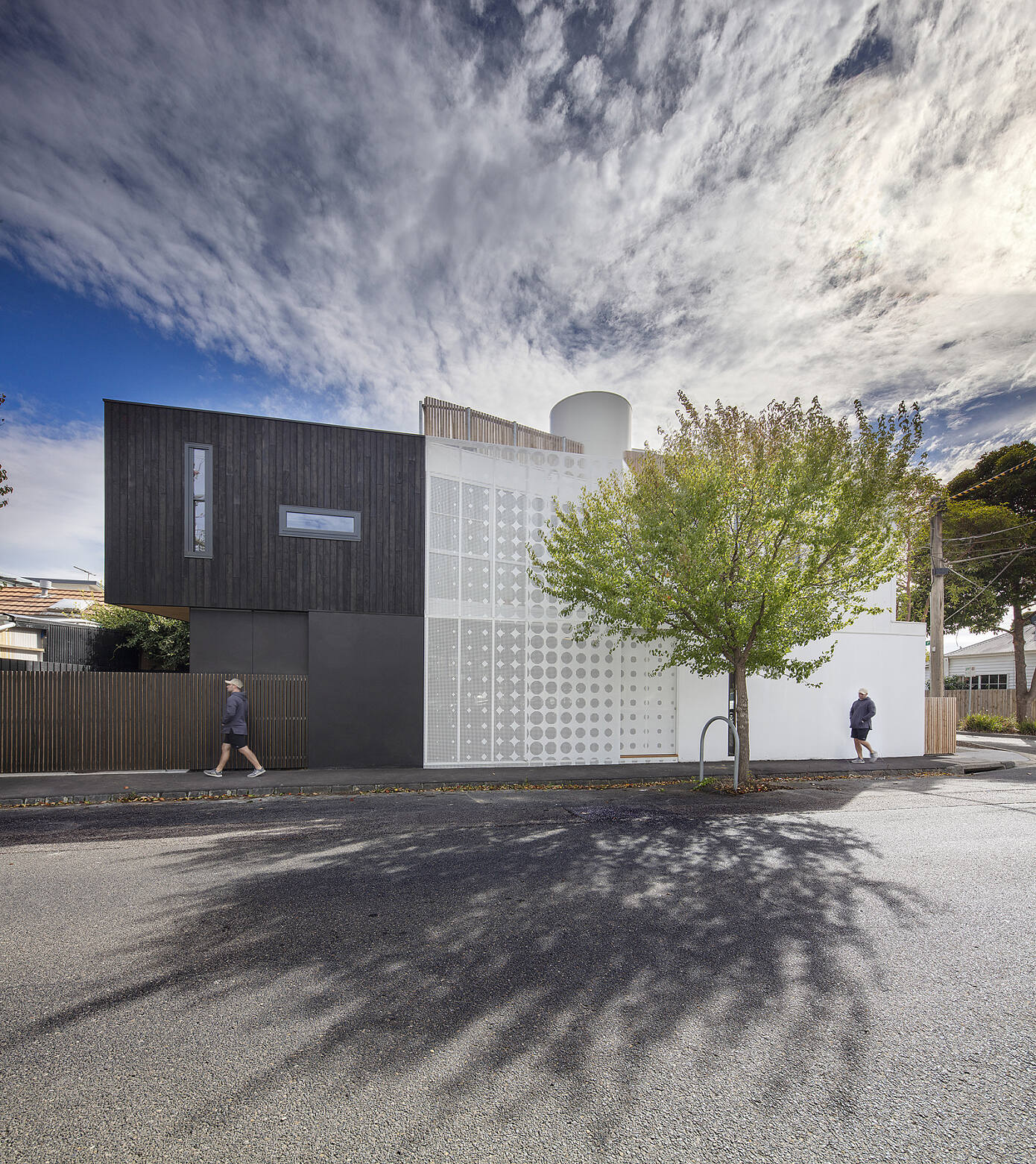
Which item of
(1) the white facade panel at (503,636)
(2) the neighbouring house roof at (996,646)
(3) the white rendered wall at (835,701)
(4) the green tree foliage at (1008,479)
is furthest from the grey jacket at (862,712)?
(2) the neighbouring house roof at (996,646)

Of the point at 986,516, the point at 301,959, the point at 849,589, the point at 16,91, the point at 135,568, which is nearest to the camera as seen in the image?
the point at 301,959

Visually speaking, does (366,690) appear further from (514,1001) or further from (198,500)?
(514,1001)

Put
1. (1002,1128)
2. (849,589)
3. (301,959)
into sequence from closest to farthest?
(1002,1128), (301,959), (849,589)

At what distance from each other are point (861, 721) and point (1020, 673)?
18146mm

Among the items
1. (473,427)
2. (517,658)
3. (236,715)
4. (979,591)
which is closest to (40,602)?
(236,715)

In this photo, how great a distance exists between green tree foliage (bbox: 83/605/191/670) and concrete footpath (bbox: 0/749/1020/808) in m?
8.08

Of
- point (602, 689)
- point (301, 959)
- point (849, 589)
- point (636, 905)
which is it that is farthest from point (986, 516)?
point (301, 959)

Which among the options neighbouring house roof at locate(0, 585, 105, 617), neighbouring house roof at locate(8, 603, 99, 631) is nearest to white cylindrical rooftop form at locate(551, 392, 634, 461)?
neighbouring house roof at locate(8, 603, 99, 631)

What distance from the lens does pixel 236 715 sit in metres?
10.4

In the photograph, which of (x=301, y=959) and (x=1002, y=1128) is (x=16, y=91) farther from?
(x=1002, y=1128)

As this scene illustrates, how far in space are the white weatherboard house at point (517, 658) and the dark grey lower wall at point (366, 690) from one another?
34cm

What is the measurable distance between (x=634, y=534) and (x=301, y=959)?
26.6ft

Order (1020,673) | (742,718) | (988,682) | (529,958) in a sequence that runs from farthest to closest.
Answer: (988,682)
(1020,673)
(742,718)
(529,958)

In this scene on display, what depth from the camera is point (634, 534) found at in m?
10.3
